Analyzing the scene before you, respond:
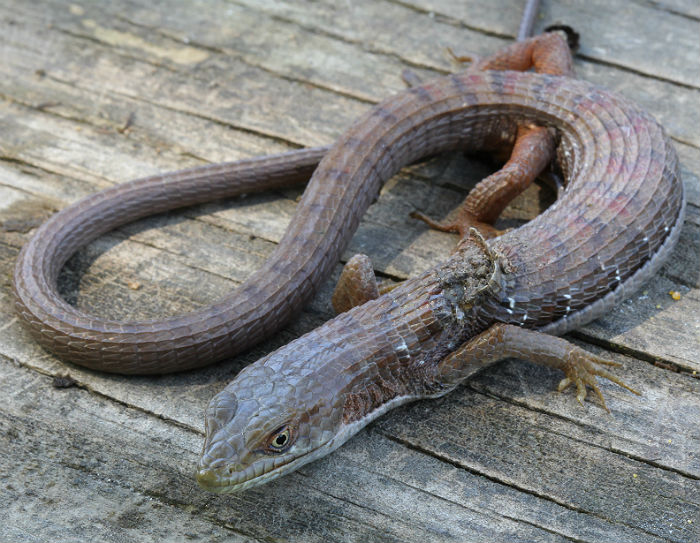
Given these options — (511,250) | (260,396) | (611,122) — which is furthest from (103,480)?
(611,122)

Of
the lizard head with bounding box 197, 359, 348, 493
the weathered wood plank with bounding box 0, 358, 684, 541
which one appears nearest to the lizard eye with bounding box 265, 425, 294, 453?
the lizard head with bounding box 197, 359, 348, 493

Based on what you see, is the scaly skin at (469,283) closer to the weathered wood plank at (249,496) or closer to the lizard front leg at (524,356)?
the lizard front leg at (524,356)

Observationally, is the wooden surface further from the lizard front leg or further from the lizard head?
the lizard head

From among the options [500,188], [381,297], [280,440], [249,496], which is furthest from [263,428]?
[500,188]

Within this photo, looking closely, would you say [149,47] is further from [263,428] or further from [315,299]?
[263,428]

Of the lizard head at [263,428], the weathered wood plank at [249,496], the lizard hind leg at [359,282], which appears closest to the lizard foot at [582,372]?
the weathered wood plank at [249,496]

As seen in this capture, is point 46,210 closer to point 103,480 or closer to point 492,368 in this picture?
point 103,480
